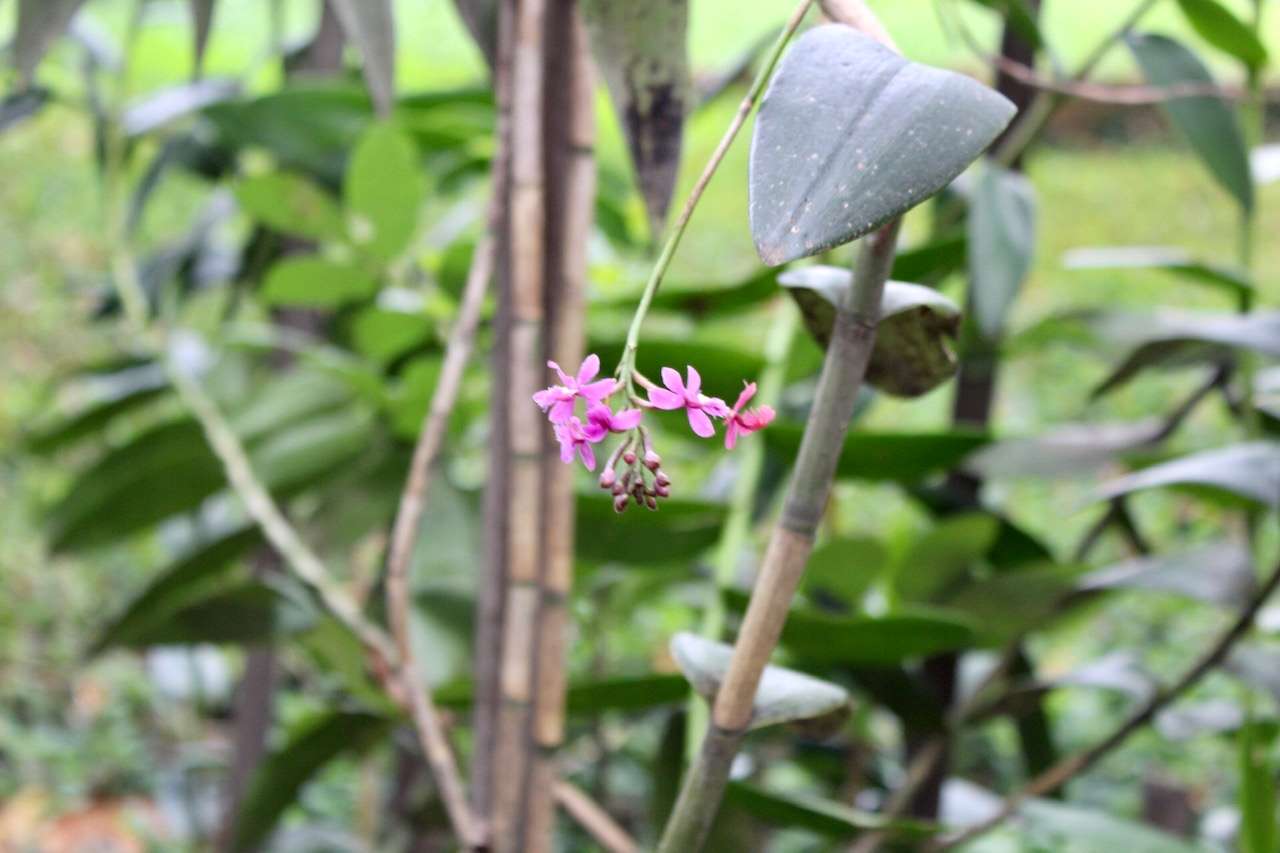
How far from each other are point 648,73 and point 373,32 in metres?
0.12

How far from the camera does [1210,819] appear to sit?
0.82m

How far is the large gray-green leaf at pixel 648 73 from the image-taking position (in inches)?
11.9

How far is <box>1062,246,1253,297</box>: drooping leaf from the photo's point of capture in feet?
1.83

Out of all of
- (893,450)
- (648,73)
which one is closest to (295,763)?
(893,450)

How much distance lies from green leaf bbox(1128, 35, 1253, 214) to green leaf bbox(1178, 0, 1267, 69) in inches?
0.5

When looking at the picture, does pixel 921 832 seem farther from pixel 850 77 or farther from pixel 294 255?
pixel 294 255

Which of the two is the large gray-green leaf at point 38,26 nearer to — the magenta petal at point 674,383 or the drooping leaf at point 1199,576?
the magenta petal at point 674,383

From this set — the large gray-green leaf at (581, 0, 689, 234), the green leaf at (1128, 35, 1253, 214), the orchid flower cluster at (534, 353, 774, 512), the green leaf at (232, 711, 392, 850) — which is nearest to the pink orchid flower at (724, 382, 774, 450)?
the orchid flower cluster at (534, 353, 774, 512)

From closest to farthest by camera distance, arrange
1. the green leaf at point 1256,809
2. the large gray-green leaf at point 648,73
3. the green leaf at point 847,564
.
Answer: the large gray-green leaf at point 648,73
the green leaf at point 1256,809
the green leaf at point 847,564

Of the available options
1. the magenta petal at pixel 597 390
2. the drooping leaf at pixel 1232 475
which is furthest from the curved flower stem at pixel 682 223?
the drooping leaf at pixel 1232 475

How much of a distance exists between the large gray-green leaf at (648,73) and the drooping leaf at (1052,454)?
0.93 ft

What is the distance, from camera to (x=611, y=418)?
8.0 inches

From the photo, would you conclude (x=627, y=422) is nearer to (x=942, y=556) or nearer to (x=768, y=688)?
(x=768, y=688)

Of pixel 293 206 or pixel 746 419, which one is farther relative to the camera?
pixel 293 206
